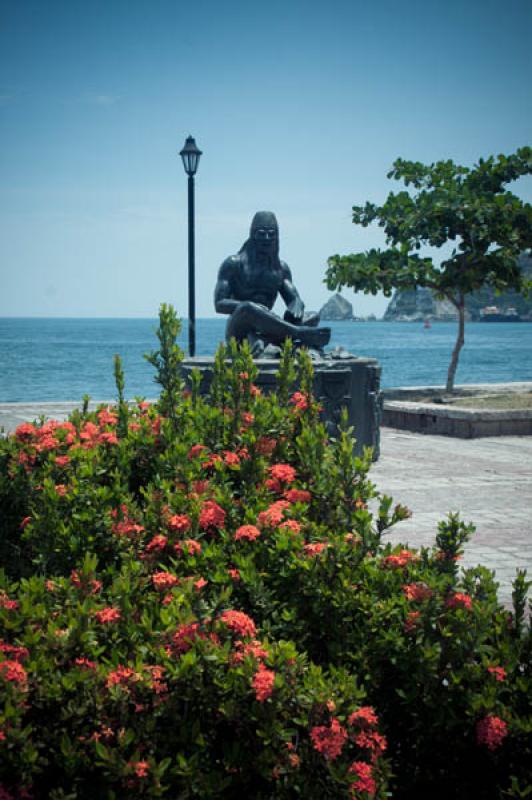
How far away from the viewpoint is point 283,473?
376cm

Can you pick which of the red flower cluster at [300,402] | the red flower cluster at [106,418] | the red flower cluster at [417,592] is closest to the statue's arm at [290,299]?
the red flower cluster at [106,418]

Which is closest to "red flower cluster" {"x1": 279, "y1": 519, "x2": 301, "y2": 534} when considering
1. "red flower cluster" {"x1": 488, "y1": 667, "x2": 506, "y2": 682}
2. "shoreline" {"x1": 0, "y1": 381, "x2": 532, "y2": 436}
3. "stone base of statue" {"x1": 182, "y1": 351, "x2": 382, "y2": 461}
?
"red flower cluster" {"x1": 488, "y1": 667, "x2": 506, "y2": 682}

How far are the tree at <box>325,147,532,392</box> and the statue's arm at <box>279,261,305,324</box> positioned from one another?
19.3 feet

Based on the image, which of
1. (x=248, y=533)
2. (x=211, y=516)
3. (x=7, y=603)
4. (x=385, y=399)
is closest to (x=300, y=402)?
(x=211, y=516)

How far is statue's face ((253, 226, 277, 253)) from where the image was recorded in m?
11.6

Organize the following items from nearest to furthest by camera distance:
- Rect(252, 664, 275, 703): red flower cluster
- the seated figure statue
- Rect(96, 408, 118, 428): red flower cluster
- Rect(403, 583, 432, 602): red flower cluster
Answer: Rect(252, 664, 275, 703): red flower cluster
Rect(403, 583, 432, 602): red flower cluster
Rect(96, 408, 118, 428): red flower cluster
the seated figure statue

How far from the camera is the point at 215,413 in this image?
13.9 feet

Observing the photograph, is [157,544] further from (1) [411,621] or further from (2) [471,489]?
(2) [471,489]

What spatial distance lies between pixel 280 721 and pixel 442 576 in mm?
829

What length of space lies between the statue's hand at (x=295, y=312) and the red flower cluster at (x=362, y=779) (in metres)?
9.52

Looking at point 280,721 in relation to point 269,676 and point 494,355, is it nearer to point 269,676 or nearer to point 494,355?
point 269,676

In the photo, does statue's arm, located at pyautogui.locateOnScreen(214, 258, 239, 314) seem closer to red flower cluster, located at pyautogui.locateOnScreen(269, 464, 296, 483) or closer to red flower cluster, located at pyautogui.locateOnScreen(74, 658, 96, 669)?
red flower cluster, located at pyautogui.locateOnScreen(269, 464, 296, 483)

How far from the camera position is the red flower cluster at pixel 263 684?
2430 millimetres

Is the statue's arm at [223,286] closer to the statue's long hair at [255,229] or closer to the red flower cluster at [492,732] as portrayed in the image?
the statue's long hair at [255,229]
